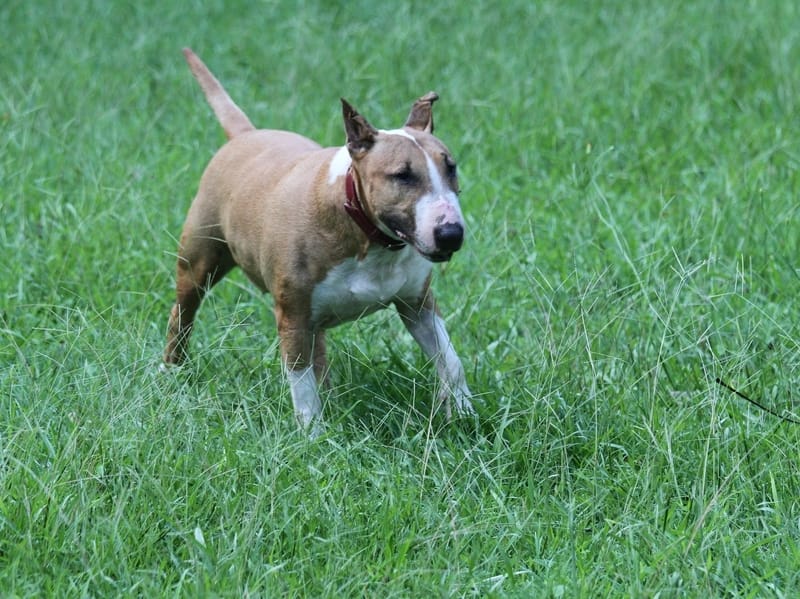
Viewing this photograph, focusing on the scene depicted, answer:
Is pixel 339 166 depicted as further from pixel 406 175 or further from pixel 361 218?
pixel 406 175

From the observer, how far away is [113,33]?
28.5ft

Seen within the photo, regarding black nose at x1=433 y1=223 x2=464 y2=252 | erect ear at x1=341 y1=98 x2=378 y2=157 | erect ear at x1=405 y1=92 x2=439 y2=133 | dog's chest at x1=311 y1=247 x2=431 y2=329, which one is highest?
erect ear at x1=341 y1=98 x2=378 y2=157

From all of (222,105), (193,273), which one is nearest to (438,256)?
(193,273)

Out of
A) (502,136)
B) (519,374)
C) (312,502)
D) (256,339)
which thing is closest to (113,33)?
(502,136)

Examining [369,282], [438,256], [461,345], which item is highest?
[438,256]

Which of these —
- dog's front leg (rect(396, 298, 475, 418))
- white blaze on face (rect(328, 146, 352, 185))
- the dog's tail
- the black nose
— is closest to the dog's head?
the black nose

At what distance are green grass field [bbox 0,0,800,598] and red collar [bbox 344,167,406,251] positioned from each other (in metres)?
0.53

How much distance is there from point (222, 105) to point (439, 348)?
5.00ft

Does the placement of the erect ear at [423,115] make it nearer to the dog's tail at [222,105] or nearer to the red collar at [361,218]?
the red collar at [361,218]

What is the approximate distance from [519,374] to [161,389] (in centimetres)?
127

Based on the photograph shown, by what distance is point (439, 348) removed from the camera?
4.36 meters

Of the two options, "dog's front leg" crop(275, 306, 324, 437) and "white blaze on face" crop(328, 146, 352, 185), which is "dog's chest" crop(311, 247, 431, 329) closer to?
"dog's front leg" crop(275, 306, 324, 437)

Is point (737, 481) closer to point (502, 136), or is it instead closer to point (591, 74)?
point (502, 136)

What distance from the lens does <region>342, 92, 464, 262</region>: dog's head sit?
3719 millimetres
